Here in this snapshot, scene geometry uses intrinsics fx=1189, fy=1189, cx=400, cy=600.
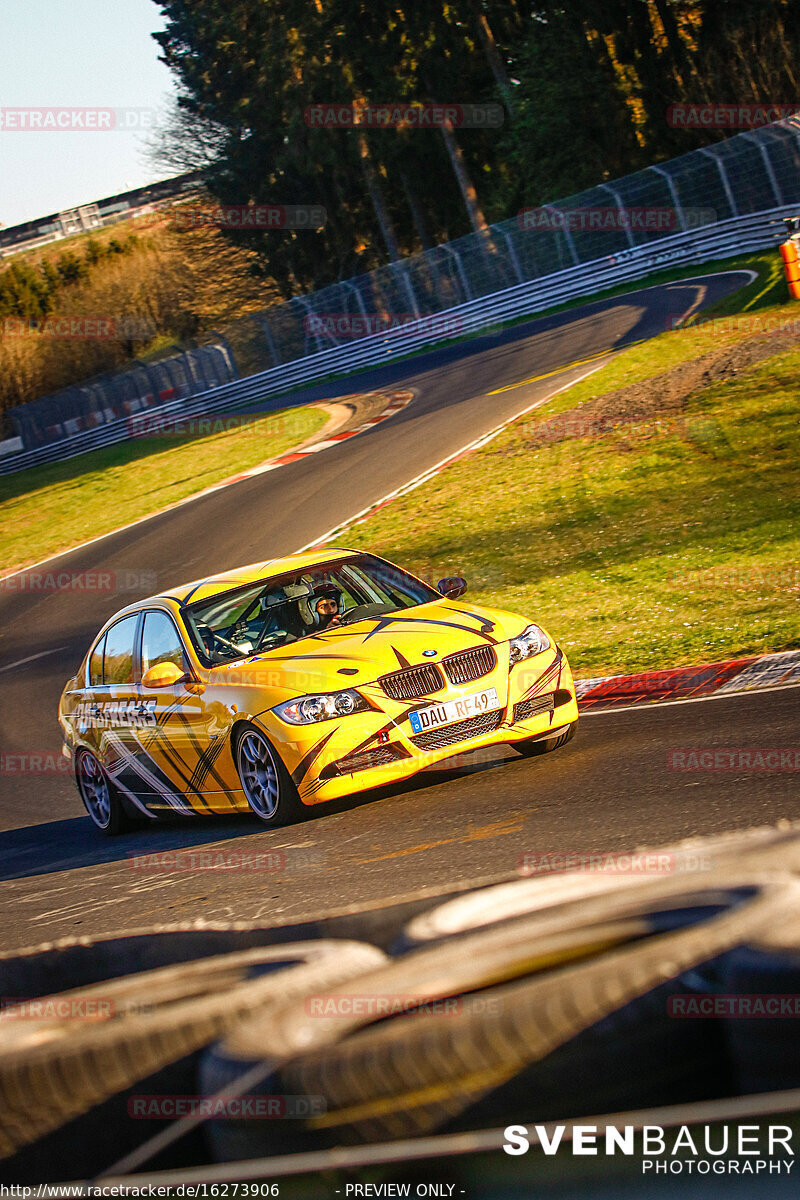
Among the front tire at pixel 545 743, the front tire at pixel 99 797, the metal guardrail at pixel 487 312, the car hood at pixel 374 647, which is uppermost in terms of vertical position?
the metal guardrail at pixel 487 312

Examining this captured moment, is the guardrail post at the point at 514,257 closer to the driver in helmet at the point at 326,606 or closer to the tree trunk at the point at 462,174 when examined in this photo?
the tree trunk at the point at 462,174

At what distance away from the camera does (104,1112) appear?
8.96 ft

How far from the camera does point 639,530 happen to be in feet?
45.7

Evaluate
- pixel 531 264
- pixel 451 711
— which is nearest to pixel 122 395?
pixel 531 264

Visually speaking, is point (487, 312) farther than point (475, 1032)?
Yes

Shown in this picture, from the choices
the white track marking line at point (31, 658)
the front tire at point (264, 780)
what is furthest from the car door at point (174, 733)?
the white track marking line at point (31, 658)

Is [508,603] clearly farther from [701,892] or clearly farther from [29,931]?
[701,892]

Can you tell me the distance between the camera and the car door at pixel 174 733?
24.7ft

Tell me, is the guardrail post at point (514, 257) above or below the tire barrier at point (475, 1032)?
above

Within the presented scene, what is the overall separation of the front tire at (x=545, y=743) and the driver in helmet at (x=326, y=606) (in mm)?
1476

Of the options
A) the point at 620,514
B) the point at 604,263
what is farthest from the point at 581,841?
the point at 604,263

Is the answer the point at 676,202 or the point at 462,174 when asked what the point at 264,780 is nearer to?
the point at 676,202

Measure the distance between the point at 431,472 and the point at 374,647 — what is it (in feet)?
44.4

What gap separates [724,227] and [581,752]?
98.8ft
